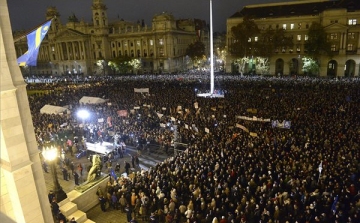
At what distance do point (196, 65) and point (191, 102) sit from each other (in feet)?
221

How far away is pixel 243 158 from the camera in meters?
14.9

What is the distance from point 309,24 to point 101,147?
52.4m

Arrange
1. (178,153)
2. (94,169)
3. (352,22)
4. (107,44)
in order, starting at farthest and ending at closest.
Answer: (107,44), (352,22), (178,153), (94,169)

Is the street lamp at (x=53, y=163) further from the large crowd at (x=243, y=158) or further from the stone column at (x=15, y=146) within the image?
the stone column at (x=15, y=146)

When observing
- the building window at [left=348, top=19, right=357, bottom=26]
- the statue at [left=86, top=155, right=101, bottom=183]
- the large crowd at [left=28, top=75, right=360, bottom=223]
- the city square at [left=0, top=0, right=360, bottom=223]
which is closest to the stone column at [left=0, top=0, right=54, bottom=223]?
the city square at [left=0, top=0, right=360, bottom=223]

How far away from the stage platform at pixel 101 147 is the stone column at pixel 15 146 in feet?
38.4

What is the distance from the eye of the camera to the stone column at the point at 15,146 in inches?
286

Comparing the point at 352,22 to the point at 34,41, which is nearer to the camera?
the point at 34,41

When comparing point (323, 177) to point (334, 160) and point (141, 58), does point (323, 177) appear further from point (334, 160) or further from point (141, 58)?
point (141, 58)

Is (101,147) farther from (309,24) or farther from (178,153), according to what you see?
(309,24)

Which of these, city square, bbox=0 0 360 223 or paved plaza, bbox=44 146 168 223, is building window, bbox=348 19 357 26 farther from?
paved plaza, bbox=44 146 168 223

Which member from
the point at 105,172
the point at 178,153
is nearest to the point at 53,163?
the point at 105,172

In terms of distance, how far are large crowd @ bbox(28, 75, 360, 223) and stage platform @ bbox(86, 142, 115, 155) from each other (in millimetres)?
1090

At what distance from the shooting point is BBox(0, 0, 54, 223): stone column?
7273 millimetres
